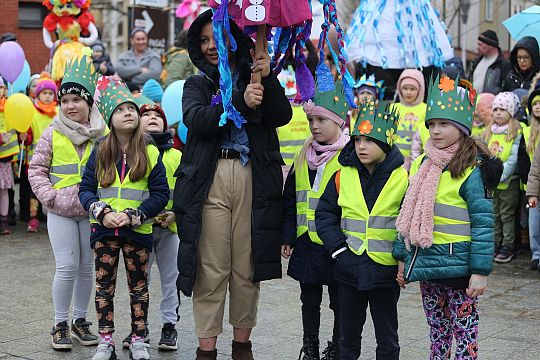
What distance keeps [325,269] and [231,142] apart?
0.98 metres

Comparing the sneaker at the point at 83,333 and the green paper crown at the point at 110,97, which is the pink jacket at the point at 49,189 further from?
the sneaker at the point at 83,333

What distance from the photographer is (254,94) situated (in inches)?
191

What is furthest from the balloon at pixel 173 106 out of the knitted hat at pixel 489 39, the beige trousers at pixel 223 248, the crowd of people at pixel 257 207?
the knitted hat at pixel 489 39

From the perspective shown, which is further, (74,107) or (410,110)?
(410,110)

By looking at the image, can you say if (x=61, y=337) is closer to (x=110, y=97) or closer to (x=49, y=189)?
(x=49, y=189)

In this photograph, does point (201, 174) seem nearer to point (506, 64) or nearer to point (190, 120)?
point (190, 120)

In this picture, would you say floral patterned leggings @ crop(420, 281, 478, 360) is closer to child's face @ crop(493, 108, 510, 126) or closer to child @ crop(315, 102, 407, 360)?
child @ crop(315, 102, 407, 360)

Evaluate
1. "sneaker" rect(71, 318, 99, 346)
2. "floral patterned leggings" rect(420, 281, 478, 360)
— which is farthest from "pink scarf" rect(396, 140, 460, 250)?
"sneaker" rect(71, 318, 99, 346)

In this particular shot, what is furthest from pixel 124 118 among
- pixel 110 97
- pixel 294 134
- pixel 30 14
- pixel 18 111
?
pixel 30 14

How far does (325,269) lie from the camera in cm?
536

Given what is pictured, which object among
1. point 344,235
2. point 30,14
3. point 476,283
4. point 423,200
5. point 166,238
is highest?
point 30,14

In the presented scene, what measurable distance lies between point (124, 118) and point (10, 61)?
6107mm

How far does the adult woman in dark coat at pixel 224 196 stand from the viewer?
5.08 meters

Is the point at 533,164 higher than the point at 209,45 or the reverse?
the reverse
